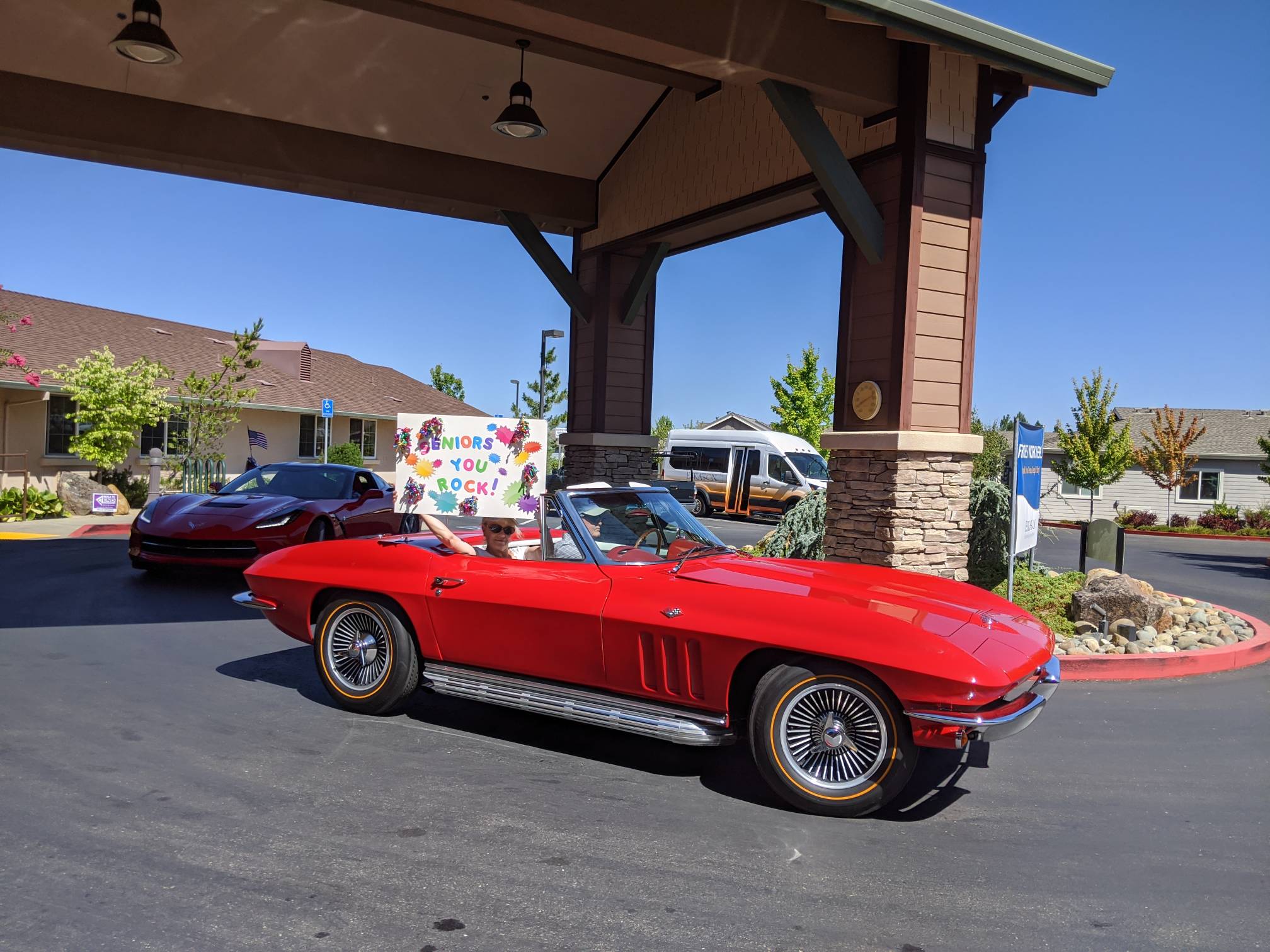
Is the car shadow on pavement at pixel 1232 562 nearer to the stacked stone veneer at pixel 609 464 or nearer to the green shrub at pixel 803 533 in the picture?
the green shrub at pixel 803 533

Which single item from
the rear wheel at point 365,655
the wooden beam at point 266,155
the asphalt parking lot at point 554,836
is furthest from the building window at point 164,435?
the rear wheel at point 365,655

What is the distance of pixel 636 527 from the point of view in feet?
16.5

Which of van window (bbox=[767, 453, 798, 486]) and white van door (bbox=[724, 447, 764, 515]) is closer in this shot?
van window (bbox=[767, 453, 798, 486])

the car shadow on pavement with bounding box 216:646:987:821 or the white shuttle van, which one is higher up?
the white shuttle van

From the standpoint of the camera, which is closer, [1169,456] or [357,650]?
[357,650]

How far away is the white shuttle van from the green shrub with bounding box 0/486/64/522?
14436 millimetres

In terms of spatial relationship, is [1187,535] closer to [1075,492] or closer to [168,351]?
[1075,492]

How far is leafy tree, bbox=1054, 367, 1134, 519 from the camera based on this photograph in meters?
30.7

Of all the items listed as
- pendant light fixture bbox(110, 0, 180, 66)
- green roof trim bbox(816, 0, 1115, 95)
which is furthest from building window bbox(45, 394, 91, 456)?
green roof trim bbox(816, 0, 1115, 95)

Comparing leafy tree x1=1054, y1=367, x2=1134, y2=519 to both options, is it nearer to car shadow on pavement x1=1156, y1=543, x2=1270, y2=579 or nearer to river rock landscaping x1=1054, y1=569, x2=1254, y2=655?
car shadow on pavement x1=1156, y1=543, x2=1270, y2=579

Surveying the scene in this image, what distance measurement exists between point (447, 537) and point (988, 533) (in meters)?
6.39

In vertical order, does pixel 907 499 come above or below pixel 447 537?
above

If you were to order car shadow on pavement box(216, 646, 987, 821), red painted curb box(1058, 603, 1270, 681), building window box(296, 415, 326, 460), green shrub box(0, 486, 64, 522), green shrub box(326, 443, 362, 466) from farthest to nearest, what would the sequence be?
building window box(296, 415, 326, 460) → green shrub box(326, 443, 362, 466) → green shrub box(0, 486, 64, 522) → red painted curb box(1058, 603, 1270, 681) → car shadow on pavement box(216, 646, 987, 821)

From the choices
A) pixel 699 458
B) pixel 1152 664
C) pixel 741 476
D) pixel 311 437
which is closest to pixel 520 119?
pixel 1152 664
